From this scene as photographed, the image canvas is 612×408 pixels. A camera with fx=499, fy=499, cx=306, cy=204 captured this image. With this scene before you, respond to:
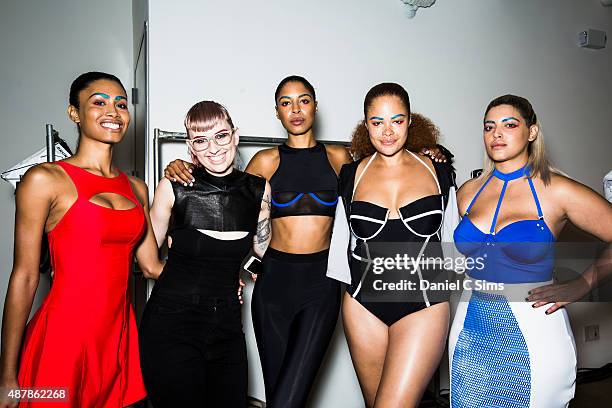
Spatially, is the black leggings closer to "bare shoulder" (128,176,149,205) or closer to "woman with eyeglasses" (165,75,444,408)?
"woman with eyeglasses" (165,75,444,408)

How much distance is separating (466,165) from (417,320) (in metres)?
2.29

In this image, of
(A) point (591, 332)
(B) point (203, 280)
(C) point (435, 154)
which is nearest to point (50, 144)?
(B) point (203, 280)

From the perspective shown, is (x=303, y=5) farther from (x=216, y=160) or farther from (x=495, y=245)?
(x=495, y=245)

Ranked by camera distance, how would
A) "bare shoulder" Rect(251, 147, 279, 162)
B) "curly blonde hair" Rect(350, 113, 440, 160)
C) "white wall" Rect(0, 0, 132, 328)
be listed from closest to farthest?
"curly blonde hair" Rect(350, 113, 440, 160)
"bare shoulder" Rect(251, 147, 279, 162)
"white wall" Rect(0, 0, 132, 328)

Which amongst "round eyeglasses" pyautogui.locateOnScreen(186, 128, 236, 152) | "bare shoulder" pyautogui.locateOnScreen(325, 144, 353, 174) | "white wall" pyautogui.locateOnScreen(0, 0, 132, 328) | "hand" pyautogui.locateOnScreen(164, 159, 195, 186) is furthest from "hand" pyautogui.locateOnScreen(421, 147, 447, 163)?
"white wall" pyautogui.locateOnScreen(0, 0, 132, 328)

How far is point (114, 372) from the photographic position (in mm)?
1918

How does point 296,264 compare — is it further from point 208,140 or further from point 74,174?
point 74,174

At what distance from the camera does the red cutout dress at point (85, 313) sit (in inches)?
69.6

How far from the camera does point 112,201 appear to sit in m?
1.95

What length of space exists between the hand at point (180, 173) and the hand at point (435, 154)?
1.08 metres

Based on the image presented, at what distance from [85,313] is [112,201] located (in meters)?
0.43

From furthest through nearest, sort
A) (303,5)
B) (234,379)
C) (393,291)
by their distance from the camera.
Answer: (303,5) → (393,291) → (234,379)

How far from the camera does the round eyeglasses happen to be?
79.3 inches

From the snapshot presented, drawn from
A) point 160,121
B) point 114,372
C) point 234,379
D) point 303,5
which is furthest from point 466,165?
point 114,372
